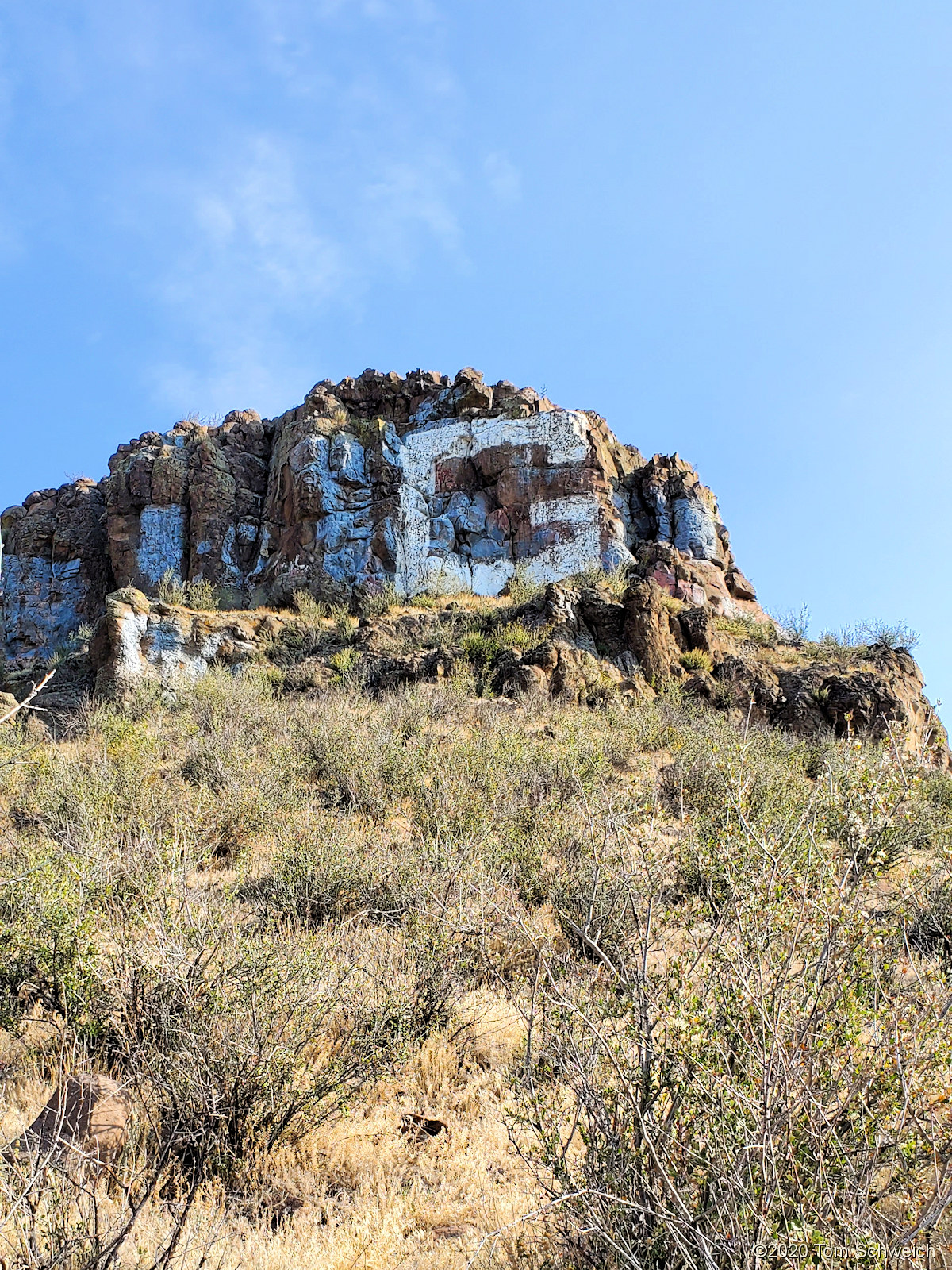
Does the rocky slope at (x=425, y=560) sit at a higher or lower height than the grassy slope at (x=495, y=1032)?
higher

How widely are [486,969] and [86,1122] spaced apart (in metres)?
1.94

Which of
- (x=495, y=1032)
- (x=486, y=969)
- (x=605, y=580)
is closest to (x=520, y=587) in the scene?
(x=605, y=580)

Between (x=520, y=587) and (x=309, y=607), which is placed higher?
(x=520, y=587)

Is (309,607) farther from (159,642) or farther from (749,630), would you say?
(749,630)

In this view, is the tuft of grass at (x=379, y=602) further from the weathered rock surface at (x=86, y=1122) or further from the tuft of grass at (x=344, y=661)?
the weathered rock surface at (x=86, y=1122)

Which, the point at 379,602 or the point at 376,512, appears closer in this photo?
the point at 379,602

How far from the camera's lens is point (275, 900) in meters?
4.46

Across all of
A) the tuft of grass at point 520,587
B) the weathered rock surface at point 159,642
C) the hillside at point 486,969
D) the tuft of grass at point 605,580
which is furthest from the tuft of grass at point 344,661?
the tuft of grass at point 605,580

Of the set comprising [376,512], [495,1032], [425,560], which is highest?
[376,512]

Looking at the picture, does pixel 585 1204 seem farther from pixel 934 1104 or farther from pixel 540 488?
pixel 540 488

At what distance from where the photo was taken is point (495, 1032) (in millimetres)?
3586

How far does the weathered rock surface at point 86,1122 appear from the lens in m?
2.44

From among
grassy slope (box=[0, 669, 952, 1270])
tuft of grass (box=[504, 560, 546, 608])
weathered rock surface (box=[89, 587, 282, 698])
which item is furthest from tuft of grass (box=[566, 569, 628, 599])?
grassy slope (box=[0, 669, 952, 1270])

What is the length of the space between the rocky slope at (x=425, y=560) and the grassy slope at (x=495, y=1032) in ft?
20.9
